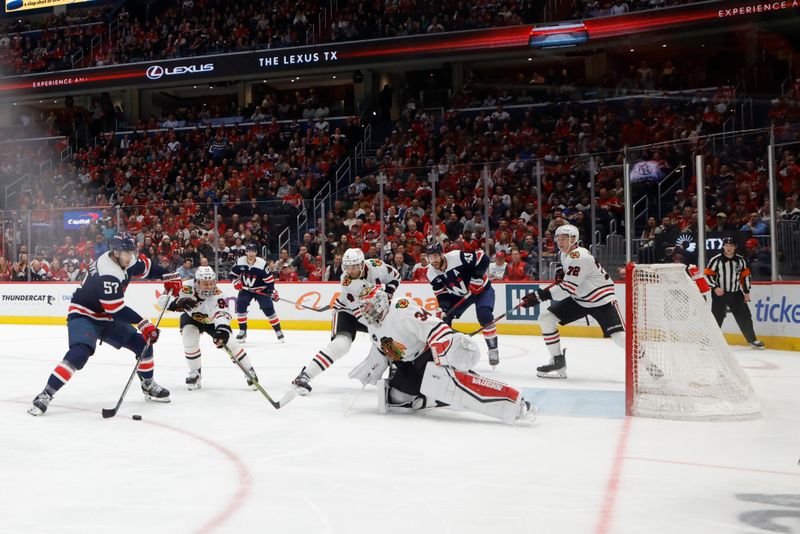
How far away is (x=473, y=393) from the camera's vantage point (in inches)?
183

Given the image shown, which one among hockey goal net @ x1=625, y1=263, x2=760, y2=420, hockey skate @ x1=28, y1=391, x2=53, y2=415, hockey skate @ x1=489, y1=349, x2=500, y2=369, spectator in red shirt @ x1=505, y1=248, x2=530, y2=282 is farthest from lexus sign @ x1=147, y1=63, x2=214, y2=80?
hockey goal net @ x1=625, y1=263, x2=760, y2=420

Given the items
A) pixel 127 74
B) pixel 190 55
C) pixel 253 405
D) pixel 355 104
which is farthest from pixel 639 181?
pixel 127 74

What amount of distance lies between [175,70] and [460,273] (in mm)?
14634

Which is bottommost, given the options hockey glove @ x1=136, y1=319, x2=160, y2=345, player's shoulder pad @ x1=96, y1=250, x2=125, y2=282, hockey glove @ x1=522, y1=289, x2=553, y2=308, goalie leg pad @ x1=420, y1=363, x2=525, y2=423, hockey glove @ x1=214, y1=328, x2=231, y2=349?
goalie leg pad @ x1=420, y1=363, x2=525, y2=423

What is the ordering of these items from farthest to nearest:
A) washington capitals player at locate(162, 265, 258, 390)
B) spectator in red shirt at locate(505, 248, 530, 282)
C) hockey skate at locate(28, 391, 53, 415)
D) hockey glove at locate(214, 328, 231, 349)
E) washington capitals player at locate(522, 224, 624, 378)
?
1. spectator in red shirt at locate(505, 248, 530, 282)
2. washington capitals player at locate(522, 224, 624, 378)
3. washington capitals player at locate(162, 265, 258, 390)
4. hockey glove at locate(214, 328, 231, 349)
5. hockey skate at locate(28, 391, 53, 415)

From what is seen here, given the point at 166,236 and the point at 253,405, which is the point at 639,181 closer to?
the point at 253,405

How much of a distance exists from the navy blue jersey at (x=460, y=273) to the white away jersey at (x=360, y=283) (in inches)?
47.2

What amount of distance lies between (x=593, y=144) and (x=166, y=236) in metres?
7.61

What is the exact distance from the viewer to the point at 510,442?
418cm

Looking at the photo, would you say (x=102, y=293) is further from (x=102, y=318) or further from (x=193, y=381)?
(x=193, y=381)

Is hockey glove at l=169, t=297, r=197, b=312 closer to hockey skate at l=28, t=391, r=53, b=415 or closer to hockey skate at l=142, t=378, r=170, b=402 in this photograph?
hockey skate at l=142, t=378, r=170, b=402

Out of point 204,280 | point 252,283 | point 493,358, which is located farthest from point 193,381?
point 252,283

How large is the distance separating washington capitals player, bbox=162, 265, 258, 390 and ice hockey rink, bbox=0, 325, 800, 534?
285 mm

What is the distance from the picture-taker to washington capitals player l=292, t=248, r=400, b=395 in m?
5.65
